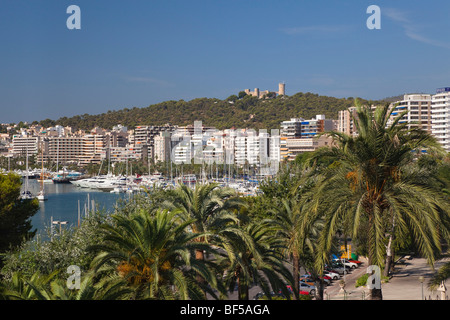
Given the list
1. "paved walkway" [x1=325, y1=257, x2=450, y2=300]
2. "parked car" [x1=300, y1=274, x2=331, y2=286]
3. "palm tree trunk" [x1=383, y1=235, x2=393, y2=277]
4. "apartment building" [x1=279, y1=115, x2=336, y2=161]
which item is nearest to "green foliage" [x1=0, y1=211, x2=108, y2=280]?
"paved walkway" [x1=325, y1=257, x2=450, y2=300]

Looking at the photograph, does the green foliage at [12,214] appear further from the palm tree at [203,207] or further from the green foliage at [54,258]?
the palm tree at [203,207]

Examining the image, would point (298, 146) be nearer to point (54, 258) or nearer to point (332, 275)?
point (332, 275)

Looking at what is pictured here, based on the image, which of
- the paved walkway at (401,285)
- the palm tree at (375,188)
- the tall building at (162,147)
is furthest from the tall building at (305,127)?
the palm tree at (375,188)

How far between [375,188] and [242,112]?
177 m

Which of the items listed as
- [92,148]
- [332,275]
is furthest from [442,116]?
[92,148]

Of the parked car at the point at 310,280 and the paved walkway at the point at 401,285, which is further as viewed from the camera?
the parked car at the point at 310,280

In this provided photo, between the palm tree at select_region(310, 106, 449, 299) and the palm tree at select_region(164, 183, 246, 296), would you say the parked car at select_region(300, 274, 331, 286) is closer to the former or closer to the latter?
the palm tree at select_region(164, 183, 246, 296)

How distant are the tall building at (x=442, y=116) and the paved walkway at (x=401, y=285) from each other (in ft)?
217

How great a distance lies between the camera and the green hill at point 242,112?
16650cm

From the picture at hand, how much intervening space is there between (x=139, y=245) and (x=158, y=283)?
610mm

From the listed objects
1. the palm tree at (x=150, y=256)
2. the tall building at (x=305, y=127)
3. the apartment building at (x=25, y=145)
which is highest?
the tall building at (x=305, y=127)

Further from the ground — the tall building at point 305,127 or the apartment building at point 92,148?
the tall building at point 305,127

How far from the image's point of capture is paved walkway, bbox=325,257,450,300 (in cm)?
1549
